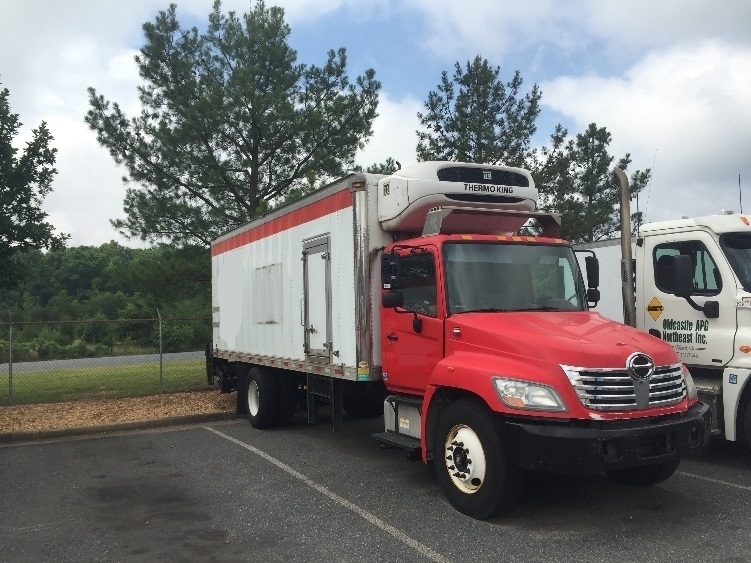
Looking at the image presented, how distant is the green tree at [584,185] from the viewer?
23297mm

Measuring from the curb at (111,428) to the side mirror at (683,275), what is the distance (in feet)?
25.6

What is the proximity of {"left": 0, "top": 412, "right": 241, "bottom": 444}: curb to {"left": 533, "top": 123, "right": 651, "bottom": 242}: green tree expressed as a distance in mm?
13399

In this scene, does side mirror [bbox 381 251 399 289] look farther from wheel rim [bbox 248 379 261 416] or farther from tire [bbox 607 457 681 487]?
wheel rim [bbox 248 379 261 416]

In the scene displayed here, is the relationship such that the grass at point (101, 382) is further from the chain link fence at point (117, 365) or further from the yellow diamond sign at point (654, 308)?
the yellow diamond sign at point (654, 308)

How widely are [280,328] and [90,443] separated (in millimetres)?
3381

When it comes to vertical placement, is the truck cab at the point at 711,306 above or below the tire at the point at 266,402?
above

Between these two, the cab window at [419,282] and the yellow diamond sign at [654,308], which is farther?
the yellow diamond sign at [654,308]

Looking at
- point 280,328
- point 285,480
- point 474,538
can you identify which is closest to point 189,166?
point 280,328

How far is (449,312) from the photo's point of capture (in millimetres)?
6332

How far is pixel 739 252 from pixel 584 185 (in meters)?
19.7

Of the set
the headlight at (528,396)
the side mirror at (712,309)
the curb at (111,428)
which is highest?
the side mirror at (712,309)

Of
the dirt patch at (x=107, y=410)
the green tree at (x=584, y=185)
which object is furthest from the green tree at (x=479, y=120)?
the dirt patch at (x=107, y=410)

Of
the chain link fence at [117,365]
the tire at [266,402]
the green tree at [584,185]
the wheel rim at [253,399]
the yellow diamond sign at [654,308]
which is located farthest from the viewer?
the green tree at [584,185]

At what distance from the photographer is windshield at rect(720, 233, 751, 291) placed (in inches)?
287
